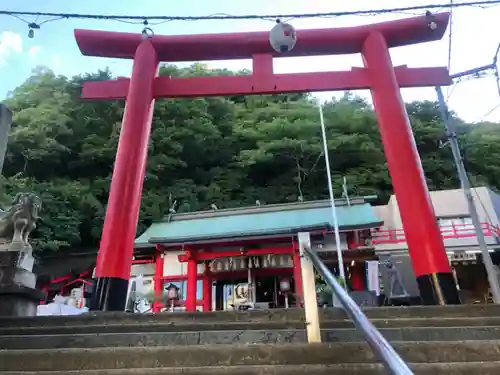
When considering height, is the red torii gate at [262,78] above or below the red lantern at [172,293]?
above

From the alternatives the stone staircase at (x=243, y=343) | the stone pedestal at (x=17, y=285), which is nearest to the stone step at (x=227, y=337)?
the stone staircase at (x=243, y=343)

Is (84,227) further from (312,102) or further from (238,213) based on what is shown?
(312,102)

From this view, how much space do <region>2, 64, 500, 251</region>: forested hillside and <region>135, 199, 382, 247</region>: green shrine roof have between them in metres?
3.63

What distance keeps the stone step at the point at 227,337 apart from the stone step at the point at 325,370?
0.71 meters

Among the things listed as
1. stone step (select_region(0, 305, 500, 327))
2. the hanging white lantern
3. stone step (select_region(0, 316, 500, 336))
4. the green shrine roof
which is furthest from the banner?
stone step (select_region(0, 316, 500, 336))

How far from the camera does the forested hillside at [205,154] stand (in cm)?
1998

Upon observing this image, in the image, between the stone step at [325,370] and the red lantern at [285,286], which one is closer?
the stone step at [325,370]

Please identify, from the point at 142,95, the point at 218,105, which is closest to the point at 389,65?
the point at 142,95

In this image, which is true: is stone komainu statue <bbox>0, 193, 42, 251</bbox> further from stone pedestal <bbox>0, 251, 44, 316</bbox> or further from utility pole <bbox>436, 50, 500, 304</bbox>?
utility pole <bbox>436, 50, 500, 304</bbox>

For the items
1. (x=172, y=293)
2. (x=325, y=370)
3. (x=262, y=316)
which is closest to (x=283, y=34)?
(x=262, y=316)

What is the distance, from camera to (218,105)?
84.7 ft

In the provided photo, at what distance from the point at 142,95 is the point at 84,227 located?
14.7 metres

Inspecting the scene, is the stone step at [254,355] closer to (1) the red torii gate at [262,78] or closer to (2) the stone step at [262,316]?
(2) the stone step at [262,316]

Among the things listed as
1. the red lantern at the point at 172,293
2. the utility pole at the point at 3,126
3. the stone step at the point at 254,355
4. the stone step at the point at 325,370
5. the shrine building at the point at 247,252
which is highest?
the shrine building at the point at 247,252
